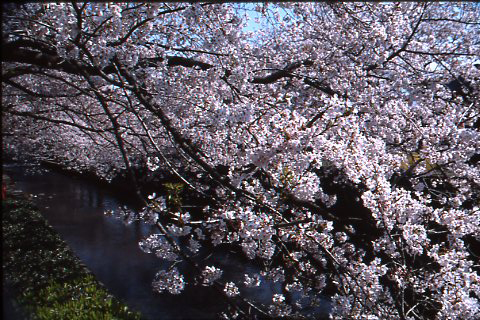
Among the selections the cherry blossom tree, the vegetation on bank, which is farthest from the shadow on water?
the cherry blossom tree

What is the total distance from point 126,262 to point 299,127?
7.57m

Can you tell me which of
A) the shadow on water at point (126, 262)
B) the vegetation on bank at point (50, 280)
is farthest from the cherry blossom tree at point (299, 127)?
the vegetation on bank at point (50, 280)

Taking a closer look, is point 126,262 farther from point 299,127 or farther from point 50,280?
point 299,127

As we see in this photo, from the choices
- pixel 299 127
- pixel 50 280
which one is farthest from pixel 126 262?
pixel 299 127

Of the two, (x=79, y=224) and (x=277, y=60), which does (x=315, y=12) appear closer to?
(x=277, y=60)

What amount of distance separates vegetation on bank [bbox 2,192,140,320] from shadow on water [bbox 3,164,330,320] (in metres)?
0.58

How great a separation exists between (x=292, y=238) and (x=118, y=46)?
2.74 m

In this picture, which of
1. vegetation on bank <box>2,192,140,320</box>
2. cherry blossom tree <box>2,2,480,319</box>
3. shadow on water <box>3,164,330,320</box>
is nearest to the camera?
cherry blossom tree <box>2,2,480,319</box>

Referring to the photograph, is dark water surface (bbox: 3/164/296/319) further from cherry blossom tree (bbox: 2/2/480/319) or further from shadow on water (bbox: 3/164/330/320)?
cherry blossom tree (bbox: 2/2/480/319)

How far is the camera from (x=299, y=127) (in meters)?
2.65

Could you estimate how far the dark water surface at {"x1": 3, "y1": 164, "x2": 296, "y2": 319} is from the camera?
6723mm

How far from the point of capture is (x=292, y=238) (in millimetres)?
3834

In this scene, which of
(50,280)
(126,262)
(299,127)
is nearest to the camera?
(299,127)

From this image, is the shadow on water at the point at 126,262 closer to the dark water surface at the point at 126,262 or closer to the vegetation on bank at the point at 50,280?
the dark water surface at the point at 126,262
